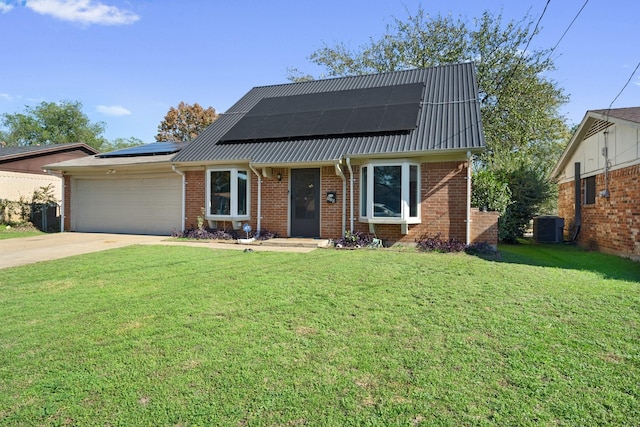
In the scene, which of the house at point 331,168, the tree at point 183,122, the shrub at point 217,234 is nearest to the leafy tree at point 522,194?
the house at point 331,168

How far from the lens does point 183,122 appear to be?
3797 cm

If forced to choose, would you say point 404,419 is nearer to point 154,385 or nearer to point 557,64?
point 154,385

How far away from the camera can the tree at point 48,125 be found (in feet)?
136

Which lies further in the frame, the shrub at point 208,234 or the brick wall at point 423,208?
the shrub at point 208,234

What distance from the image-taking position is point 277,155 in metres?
10.6

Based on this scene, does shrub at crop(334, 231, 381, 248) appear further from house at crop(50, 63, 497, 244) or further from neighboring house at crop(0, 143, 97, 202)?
neighboring house at crop(0, 143, 97, 202)

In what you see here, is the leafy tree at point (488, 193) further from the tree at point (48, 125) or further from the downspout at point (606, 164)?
the tree at point (48, 125)

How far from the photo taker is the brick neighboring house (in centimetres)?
913

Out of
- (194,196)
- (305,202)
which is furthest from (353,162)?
(194,196)

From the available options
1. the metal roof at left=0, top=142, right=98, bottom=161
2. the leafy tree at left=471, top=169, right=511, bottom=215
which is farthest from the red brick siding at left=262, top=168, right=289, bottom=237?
the metal roof at left=0, top=142, right=98, bottom=161

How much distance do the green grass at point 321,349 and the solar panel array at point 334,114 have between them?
5994 mm

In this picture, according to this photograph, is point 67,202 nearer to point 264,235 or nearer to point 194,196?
point 194,196

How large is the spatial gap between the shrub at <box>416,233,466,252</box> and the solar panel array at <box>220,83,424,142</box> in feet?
10.1

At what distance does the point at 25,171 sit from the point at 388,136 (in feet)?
63.3
